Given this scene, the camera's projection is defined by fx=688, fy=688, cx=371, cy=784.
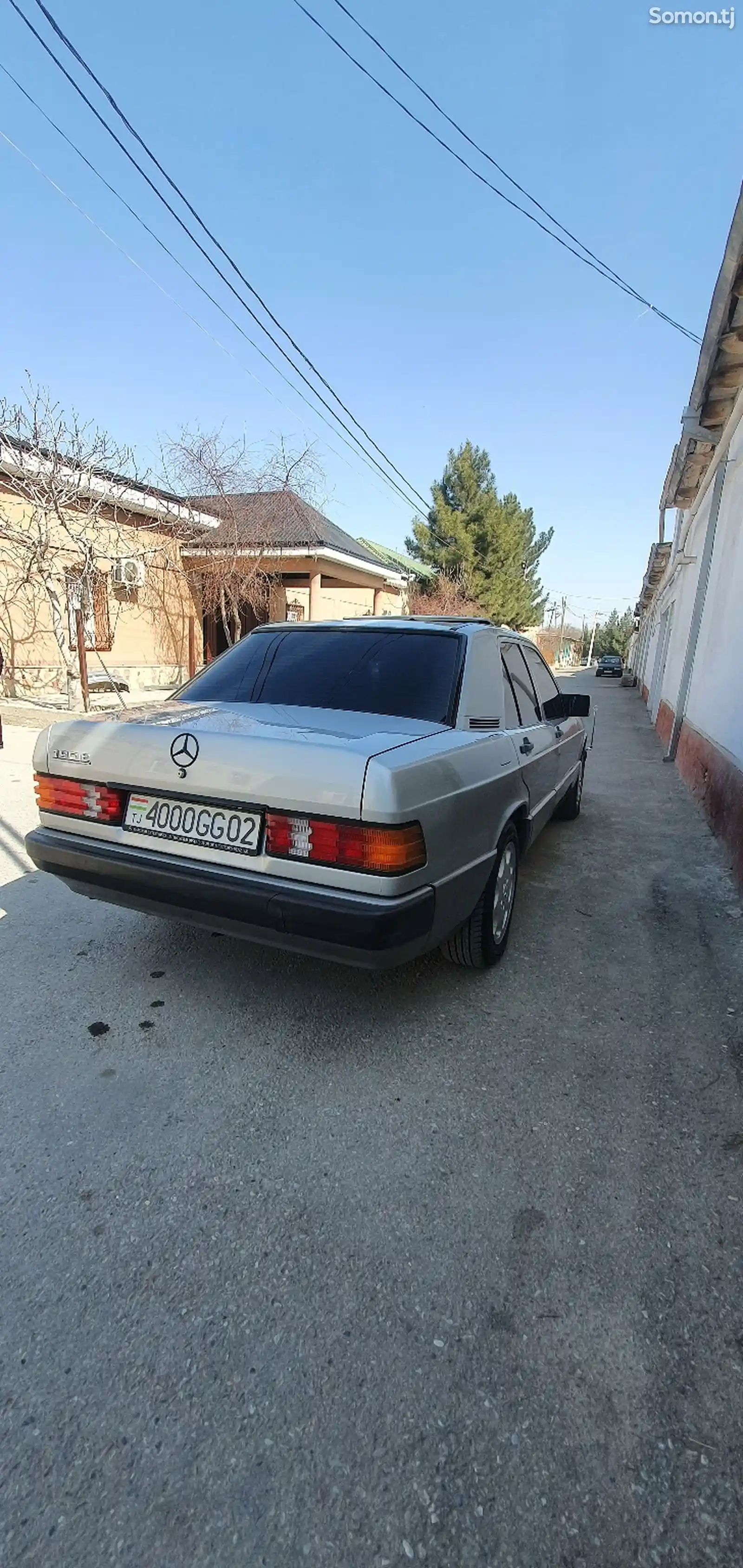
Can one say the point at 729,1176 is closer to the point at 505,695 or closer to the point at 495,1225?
the point at 495,1225

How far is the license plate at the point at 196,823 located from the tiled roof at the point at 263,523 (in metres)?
12.9

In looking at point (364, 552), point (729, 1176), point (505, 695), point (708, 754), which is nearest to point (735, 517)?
point (708, 754)

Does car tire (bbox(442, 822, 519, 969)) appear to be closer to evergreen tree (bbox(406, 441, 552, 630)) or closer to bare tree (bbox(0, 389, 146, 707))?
bare tree (bbox(0, 389, 146, 707))

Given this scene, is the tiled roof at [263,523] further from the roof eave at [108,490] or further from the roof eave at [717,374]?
the roof eave at [717,374]

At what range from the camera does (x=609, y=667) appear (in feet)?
169

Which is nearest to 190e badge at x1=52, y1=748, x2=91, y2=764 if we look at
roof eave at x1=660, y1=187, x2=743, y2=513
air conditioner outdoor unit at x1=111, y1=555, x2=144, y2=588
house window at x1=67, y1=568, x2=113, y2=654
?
roof eave at x1=660, y1=187, x2=743, y2=513

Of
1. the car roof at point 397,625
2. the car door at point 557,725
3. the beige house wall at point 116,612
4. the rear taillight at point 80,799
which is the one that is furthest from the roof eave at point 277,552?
the rear taillight at point 80,799

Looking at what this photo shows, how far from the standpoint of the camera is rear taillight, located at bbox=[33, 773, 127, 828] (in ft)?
8.53

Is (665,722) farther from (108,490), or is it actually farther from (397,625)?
(108,490)

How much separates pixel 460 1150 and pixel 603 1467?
81 centimetres

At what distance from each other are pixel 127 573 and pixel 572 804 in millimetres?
11190

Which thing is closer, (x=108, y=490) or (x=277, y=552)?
(x=108, y=490)

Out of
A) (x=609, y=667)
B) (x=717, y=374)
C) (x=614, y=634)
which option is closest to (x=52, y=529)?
(x=717, y=374)

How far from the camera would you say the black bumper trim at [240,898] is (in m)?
2.12
